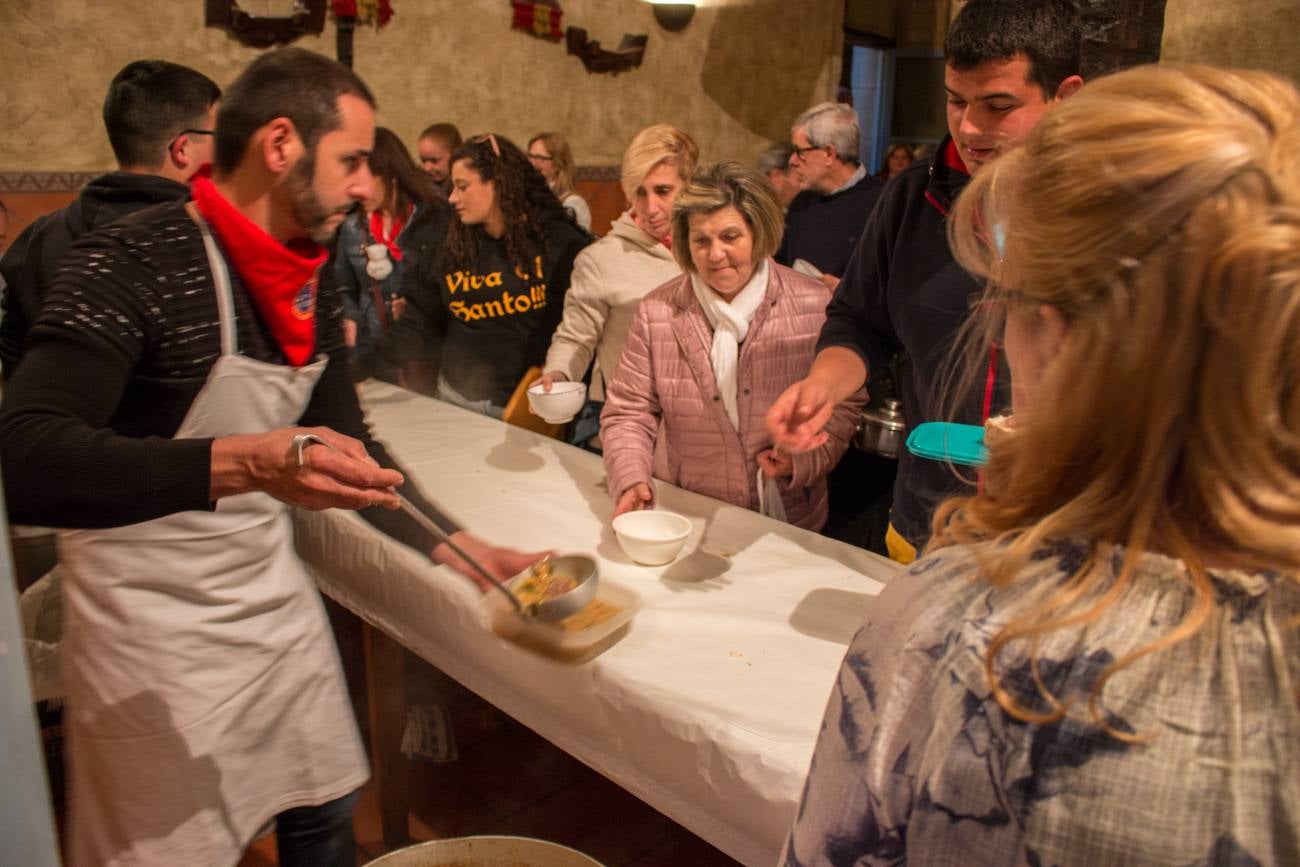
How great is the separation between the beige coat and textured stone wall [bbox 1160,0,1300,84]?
163 cm

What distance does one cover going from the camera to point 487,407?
3.57 metres

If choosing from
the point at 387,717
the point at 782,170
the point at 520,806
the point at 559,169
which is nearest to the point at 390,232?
the point at 559,169

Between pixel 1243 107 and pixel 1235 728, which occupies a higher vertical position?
pixel 1243 107

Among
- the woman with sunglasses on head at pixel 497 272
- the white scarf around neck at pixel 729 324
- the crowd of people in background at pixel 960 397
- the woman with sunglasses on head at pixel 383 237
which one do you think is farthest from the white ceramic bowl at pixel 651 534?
the woman with sunglasses on head at pixel 383 237

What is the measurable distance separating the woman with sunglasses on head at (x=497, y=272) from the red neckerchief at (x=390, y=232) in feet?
1.70

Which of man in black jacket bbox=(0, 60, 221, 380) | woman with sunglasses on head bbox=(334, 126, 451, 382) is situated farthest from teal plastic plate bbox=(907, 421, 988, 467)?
woman with sunglasses on head bbox=(334, 126, 451, 382)

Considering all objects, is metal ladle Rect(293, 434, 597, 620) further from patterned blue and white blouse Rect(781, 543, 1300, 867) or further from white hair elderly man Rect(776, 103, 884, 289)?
white hair elderly man Rect(776, 103, 884, 289)

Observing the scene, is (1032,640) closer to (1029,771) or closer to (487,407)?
(1029,771)

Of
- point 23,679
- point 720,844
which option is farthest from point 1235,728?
point 720,844

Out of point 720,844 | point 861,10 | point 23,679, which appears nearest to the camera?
point 23,679

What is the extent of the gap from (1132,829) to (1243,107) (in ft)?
1.54

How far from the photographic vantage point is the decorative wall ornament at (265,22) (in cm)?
477

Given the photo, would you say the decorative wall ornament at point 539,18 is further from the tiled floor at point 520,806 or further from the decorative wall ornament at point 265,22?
the tiled floor at point 520,806

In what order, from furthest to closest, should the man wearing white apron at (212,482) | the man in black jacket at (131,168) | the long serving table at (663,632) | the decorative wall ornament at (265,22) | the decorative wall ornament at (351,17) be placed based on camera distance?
the decorative wall ornament at (351,17), the decorative wall ornament at (265,22), the man in black jacket at (131,168), the long serving table at (663,632), the man wearing white apron at (212,482)
